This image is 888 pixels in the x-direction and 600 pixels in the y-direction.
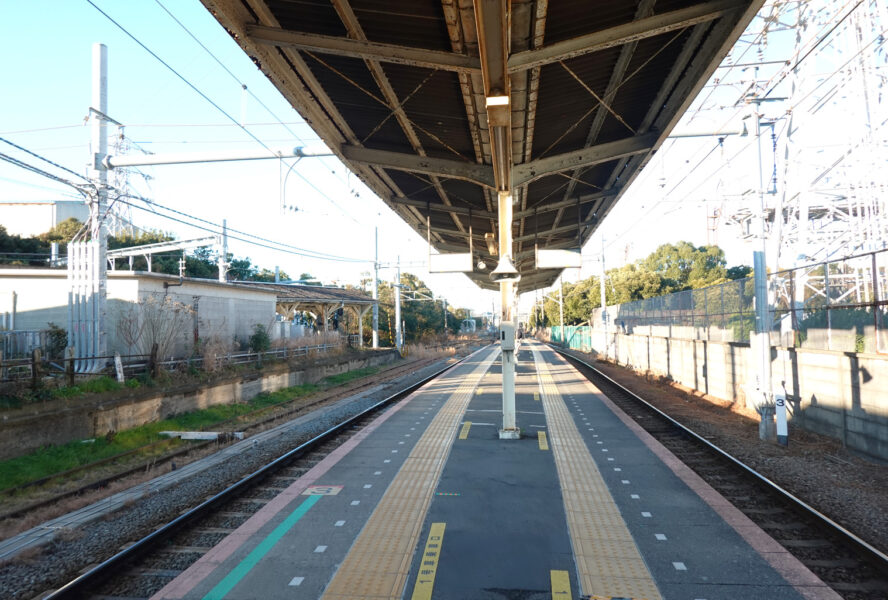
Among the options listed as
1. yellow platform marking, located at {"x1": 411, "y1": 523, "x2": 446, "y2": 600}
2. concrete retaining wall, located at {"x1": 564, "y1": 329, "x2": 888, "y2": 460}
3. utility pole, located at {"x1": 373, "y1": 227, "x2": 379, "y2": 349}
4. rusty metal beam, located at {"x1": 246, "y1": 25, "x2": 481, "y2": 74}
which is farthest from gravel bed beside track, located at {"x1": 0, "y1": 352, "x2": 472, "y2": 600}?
utility pole, located at {"x1": 373, "y1": 227, "x2": 379, "y2": 349}

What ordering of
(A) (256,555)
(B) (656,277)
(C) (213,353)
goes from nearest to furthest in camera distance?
(A) (256,555), (C) (213,353), (B) (656,277)

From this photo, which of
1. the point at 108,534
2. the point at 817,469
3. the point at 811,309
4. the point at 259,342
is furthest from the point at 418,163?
the point at 259,342

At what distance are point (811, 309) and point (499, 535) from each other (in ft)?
30.9

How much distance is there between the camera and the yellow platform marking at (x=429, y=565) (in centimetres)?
432

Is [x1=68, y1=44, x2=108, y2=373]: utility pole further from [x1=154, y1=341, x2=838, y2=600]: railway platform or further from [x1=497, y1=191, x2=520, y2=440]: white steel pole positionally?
[x1=497, y1=191, x2=520, y2=440]: white steel pole

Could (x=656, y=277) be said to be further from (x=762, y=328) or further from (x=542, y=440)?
(x=542, y=440)

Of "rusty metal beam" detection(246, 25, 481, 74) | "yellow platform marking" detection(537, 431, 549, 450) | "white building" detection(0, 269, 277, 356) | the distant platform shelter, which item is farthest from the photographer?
the distant platform shelter

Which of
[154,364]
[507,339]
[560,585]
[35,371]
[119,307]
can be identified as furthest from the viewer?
[119,307]

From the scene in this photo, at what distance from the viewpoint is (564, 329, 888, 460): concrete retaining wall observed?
8375 millimetres

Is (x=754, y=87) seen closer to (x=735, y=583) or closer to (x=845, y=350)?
(x=845, y=350)

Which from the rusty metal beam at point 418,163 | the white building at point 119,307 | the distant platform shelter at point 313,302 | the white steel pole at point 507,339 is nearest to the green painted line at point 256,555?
the white steel pole at point 507,339

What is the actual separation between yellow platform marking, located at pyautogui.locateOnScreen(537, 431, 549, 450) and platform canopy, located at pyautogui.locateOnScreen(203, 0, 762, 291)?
4.80 meters

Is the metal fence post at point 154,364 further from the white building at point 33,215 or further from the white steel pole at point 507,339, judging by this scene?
the white building at point 33,215

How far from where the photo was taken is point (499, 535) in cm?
541
